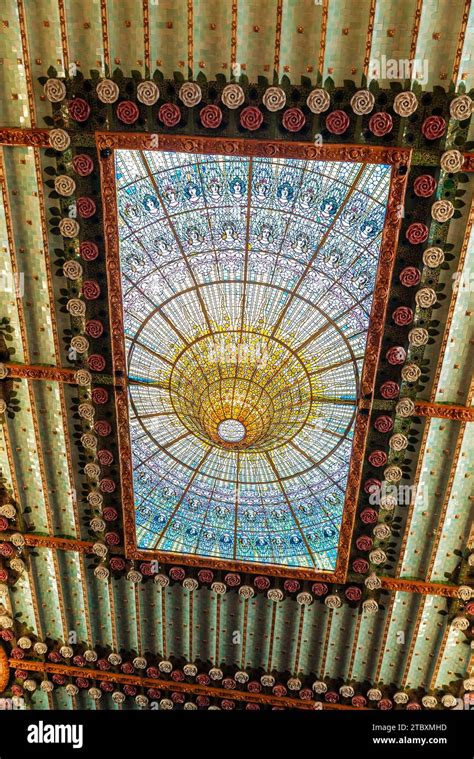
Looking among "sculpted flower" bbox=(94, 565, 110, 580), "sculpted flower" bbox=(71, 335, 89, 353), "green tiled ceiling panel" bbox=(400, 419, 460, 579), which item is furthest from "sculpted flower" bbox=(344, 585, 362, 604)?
"sculpted flower" bbox=(71, 335, 89, 353)

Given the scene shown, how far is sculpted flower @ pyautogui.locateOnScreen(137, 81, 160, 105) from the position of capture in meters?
15.1

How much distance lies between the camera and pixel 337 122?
15.1 meters

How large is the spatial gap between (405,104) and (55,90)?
28.0ft

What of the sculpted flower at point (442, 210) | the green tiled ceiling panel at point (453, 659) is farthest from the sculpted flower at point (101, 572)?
the sculpted flower at point (442, 210)

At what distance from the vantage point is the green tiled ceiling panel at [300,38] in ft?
47.5

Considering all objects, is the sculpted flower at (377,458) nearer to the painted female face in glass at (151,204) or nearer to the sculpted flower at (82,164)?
the painted female face in glass at (151,204)

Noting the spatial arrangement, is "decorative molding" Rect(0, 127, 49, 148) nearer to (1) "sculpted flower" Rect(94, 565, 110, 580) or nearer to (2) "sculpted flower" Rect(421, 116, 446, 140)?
(2) "sculpted flower" Rect(421, 116, 446, 140)

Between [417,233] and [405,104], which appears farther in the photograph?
[417,233]

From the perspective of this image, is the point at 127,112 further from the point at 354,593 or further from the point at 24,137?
the point at 354,593

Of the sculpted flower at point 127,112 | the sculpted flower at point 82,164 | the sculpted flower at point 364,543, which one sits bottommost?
the sculpted flower at point 364,543

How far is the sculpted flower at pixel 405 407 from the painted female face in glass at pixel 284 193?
7019 millimetres

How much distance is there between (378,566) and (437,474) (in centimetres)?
443

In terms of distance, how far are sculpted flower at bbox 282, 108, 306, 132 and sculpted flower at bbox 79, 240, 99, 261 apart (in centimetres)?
638

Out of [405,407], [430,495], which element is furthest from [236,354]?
[430,495]
